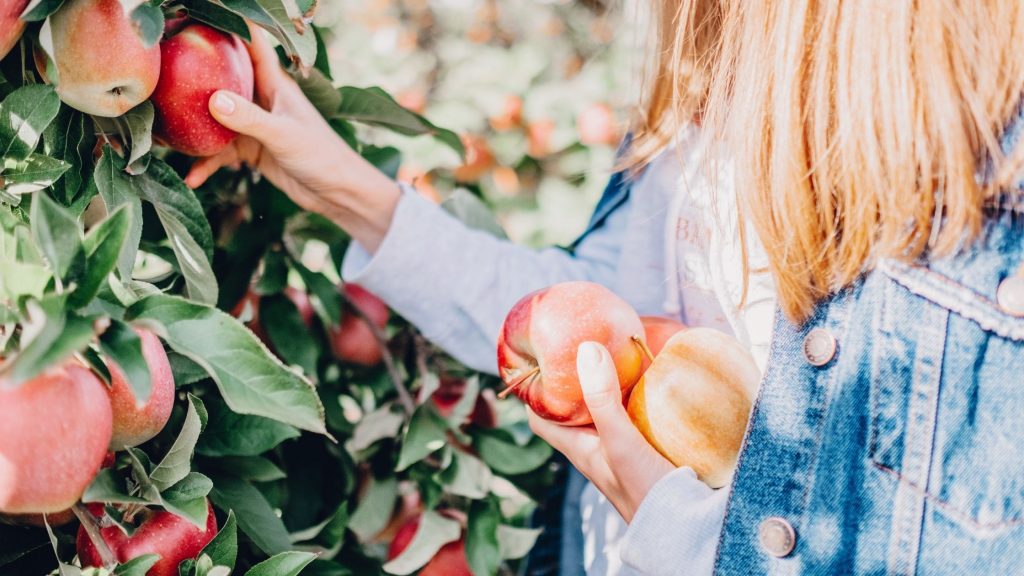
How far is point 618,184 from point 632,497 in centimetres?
53

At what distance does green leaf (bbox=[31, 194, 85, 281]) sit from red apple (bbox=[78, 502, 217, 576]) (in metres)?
0.24

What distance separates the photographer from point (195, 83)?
738 mm

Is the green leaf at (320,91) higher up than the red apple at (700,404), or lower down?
higher up

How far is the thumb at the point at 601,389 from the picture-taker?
76 centimetres

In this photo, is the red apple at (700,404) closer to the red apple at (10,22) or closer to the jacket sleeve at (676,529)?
the jacket sleeve at (676,529)

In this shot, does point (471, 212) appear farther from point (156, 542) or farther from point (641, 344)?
point (156, 542)

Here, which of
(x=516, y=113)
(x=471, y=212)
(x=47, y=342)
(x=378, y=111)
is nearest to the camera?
(x=47, y=342)

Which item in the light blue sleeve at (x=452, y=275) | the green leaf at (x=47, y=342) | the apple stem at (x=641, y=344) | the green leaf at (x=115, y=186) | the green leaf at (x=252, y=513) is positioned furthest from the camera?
the light blue sleeve at (x=452, y=275)

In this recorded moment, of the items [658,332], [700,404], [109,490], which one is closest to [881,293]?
[700,404]

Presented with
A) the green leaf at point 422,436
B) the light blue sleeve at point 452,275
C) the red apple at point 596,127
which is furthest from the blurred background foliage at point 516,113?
the green leaf at point 422,436

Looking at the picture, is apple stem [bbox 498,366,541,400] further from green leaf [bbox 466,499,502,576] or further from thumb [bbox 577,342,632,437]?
green leaf [bbox 466,499,502,576]

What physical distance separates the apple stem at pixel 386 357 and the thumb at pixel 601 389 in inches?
17.4

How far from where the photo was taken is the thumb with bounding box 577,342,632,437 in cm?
76

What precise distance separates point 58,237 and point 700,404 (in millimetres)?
559
